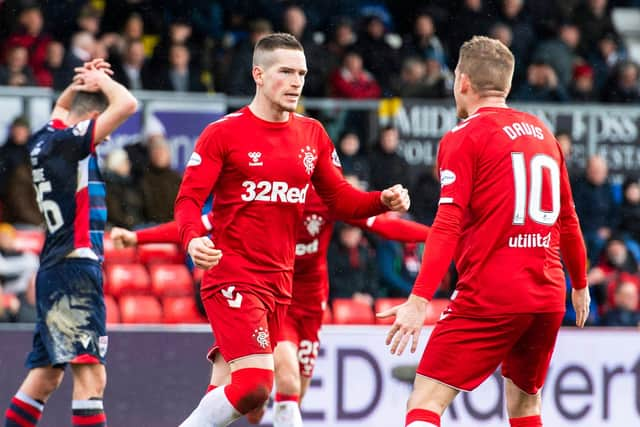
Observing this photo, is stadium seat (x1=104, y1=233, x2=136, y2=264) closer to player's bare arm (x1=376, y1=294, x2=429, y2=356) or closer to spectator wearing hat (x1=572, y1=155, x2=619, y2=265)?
spectator wearing hat (x1=572, y1=155, x2=619, y2=265)

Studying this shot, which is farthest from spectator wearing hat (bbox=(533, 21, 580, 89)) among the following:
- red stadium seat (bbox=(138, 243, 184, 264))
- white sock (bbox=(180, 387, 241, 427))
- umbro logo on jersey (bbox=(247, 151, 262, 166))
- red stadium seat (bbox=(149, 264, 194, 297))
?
white sock (bbox=(180, 387, 241, 427))

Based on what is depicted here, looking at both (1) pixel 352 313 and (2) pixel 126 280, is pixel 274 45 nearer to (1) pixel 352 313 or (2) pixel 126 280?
(1) pixel 352 313

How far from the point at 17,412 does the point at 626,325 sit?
685 cm

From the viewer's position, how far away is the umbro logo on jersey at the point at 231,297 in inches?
266

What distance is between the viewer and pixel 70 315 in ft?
24.0

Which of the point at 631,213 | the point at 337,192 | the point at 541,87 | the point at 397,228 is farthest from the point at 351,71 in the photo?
the point at 337,192

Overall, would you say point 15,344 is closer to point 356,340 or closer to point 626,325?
point 356,340

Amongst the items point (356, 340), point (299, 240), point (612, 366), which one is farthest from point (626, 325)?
point (299, 240)

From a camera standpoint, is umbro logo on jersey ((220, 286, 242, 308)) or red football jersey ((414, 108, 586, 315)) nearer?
red football jersey ((414, 108, 586, 315))

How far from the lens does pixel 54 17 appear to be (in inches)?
583

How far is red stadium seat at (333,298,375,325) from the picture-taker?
11.8 m

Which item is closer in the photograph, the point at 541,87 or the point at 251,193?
the point at 251,193

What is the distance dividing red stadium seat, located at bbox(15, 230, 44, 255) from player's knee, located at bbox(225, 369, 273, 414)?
Answer: 5834mm

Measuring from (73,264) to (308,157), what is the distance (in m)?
1.49
